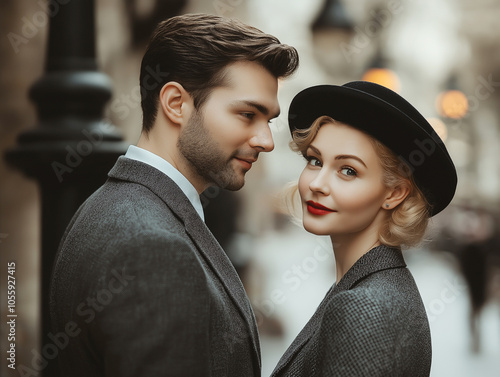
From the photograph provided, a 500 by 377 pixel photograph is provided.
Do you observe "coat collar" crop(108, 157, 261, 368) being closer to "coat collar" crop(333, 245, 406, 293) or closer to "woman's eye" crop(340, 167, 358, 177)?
"coat collar" crop(333, 245, 406, 293)

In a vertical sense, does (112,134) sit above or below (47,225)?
above

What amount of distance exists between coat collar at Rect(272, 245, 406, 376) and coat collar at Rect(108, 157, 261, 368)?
215 mm

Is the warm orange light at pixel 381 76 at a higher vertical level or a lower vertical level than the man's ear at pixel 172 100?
higher

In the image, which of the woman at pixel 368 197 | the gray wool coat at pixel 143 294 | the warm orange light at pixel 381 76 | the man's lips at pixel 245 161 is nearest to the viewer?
the gray wool coat at pixel 143 294

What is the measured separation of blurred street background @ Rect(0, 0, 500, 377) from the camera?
6336 mm

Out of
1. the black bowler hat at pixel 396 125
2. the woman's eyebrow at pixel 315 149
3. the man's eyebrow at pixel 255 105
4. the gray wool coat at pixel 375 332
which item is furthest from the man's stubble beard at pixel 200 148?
the gray wool coat at pixel 375 332

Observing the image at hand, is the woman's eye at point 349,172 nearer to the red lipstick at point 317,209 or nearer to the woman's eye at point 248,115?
the red lipstick at point 317,209

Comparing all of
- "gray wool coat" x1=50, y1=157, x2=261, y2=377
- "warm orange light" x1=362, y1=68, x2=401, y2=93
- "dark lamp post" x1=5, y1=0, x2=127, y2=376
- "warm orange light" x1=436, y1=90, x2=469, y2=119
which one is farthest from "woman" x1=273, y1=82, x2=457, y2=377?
"warm orange light" x1=436, y1=90, x2=469, y2=119

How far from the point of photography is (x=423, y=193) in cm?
260

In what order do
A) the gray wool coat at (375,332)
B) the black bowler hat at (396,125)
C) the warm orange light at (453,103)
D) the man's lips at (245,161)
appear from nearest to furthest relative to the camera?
the gray wool coat at (375,332)
the black bowler hat at (396,125)
the man's lips at (245,161)
the warm orange light at (453,103)

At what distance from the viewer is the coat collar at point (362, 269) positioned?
249 centimetres

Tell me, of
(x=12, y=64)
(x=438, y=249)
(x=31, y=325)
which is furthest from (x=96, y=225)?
(x=438, y=249)

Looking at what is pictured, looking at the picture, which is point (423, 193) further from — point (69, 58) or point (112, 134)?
point (69, 58)

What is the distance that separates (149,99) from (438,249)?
20113 mm
